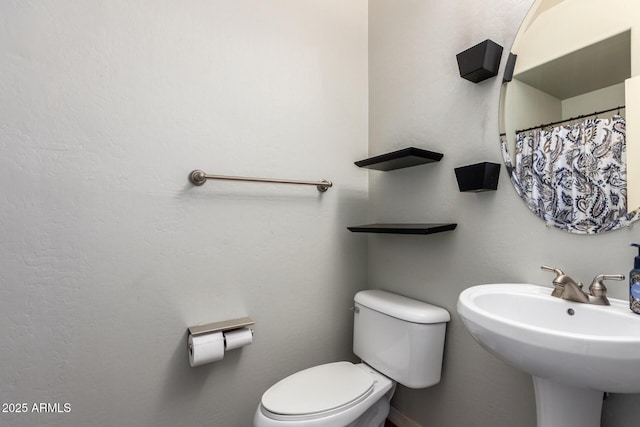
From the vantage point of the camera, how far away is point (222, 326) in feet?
4.07

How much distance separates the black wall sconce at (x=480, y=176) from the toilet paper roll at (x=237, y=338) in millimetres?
1051

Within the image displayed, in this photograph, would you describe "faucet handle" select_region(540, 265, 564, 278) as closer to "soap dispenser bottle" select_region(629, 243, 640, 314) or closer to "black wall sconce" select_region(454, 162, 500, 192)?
"soap dispenser bottle" select_region(629, 243, 640, 314)

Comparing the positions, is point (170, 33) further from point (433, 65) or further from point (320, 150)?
point (433, 65)

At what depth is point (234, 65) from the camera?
134 cm

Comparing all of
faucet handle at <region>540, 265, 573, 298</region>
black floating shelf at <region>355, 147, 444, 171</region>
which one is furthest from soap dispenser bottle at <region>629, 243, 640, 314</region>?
black floating shelf at <region>355, 147, 444, 171</region>

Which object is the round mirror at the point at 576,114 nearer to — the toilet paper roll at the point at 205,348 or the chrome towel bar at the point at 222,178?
the chrome towel bar at the point at 222,178

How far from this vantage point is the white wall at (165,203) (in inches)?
39.3

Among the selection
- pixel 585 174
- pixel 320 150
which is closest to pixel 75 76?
pixel 320 150

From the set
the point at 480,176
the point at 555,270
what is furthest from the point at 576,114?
the point at 555,270

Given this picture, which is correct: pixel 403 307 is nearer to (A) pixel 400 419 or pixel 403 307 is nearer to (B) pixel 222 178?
(A) pixel 400 419

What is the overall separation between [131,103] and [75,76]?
0.58 ft

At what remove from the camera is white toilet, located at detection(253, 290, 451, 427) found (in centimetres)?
106

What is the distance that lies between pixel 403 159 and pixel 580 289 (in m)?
0.76

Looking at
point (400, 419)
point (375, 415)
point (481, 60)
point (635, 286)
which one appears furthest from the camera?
point (400, 419)
